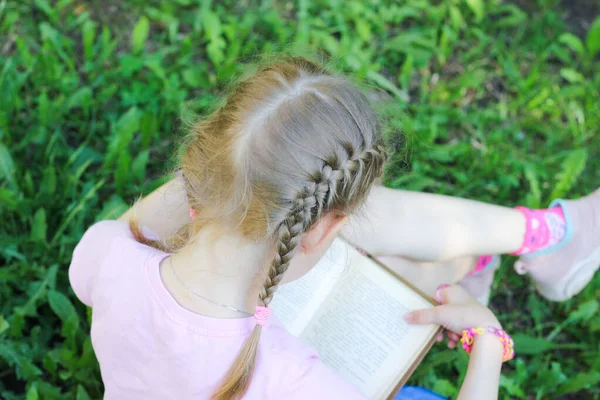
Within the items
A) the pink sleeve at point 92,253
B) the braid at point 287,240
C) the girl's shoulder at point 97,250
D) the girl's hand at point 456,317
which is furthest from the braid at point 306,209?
the girl's hand at point 456,317

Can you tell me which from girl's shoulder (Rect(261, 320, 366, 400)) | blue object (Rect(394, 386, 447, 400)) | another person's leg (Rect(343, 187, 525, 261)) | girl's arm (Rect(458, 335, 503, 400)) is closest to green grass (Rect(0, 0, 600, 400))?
another person's leg (Rect(343, 187, 525, 261))

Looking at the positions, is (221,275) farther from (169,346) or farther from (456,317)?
(456,317)

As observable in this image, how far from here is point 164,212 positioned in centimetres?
166

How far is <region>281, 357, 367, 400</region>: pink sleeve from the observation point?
45.1 inches

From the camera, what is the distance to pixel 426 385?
6.04ft

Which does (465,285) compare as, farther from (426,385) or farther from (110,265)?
(110,265)

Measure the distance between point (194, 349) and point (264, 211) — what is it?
1.01 feet

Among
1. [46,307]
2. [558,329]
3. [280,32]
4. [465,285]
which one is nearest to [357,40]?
[280,32]

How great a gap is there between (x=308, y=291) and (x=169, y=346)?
53cm

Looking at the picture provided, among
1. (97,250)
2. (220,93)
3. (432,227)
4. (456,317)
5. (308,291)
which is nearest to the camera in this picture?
(97,250)

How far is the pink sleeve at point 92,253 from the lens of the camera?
53.8 inches

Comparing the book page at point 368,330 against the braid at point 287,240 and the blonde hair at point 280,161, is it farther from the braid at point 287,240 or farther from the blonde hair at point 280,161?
the braid at point 287,240

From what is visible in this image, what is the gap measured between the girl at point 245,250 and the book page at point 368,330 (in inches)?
12.4

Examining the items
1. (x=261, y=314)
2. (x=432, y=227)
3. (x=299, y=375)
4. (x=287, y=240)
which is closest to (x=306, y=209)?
(x=287, y=240)
